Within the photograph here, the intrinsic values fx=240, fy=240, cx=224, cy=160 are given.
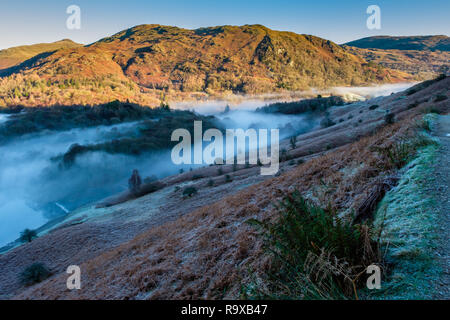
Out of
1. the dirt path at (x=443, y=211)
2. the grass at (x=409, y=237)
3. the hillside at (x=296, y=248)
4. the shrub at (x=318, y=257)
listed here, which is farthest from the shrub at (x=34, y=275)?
the dirt path at (x=443, y=211)

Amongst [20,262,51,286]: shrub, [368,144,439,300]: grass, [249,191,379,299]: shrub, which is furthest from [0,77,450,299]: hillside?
[20,262,51,286]: shrub

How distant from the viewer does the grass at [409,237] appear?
85.3 inches

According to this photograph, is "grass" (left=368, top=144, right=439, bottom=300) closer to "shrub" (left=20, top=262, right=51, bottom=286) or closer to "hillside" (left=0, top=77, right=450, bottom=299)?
"hillside" (left=0, top=77, right=450, bottom=299)

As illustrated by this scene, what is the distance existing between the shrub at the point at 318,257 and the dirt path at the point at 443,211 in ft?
1.72

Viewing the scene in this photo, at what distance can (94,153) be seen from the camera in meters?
110

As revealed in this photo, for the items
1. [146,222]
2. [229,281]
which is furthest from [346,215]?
[146,222]

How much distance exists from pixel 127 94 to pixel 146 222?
169921 millimetres

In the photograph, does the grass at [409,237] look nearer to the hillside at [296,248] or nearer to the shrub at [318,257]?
the hillside at [296,248]

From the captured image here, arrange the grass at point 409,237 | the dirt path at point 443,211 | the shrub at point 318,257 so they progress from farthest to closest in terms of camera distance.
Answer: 1. the shrub at point 318,257
2. the grass at point 409,237
3. the dirt path at point 443,211

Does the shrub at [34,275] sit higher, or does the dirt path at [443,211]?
the dirt path at [443,211]

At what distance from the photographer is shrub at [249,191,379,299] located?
229cm

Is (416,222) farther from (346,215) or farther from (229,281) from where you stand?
(229,281)

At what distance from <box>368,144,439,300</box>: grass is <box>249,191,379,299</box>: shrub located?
226 mm

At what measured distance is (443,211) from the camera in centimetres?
295
